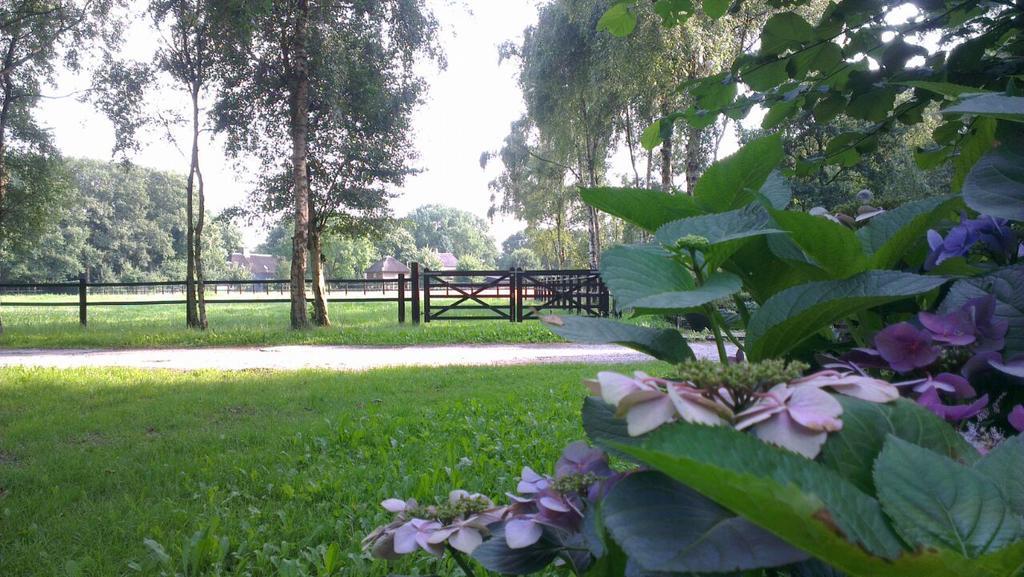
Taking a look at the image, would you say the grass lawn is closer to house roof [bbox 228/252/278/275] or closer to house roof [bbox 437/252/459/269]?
house roof [bbox 437/252/459/269]

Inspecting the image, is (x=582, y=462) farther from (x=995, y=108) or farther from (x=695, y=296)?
(x=995, y=108)

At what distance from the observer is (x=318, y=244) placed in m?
14.7

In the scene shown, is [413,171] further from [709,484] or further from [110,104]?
[709,484]

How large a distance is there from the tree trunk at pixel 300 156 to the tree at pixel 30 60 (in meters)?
4.06

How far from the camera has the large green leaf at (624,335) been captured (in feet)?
1.71

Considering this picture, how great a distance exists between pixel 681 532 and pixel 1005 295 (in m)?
0.44

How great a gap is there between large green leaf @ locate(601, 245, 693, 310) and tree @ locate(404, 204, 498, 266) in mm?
87431

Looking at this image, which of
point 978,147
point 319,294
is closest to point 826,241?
point 978,147

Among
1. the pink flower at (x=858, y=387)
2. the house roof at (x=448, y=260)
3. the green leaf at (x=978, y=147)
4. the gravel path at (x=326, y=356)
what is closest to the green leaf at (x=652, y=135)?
the green leaf at (x=978, y=147)

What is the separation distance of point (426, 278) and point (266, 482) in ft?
37.6

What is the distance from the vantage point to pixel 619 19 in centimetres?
139

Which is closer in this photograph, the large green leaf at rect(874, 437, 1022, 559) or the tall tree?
the large green leaf at rect(874, 437, 1022, 559)

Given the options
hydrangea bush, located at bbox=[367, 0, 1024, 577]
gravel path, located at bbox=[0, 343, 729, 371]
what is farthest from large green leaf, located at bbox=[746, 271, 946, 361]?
gravel path, located at bbox=[0, 343, 729, 371]

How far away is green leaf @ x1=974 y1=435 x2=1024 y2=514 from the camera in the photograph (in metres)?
0.35
